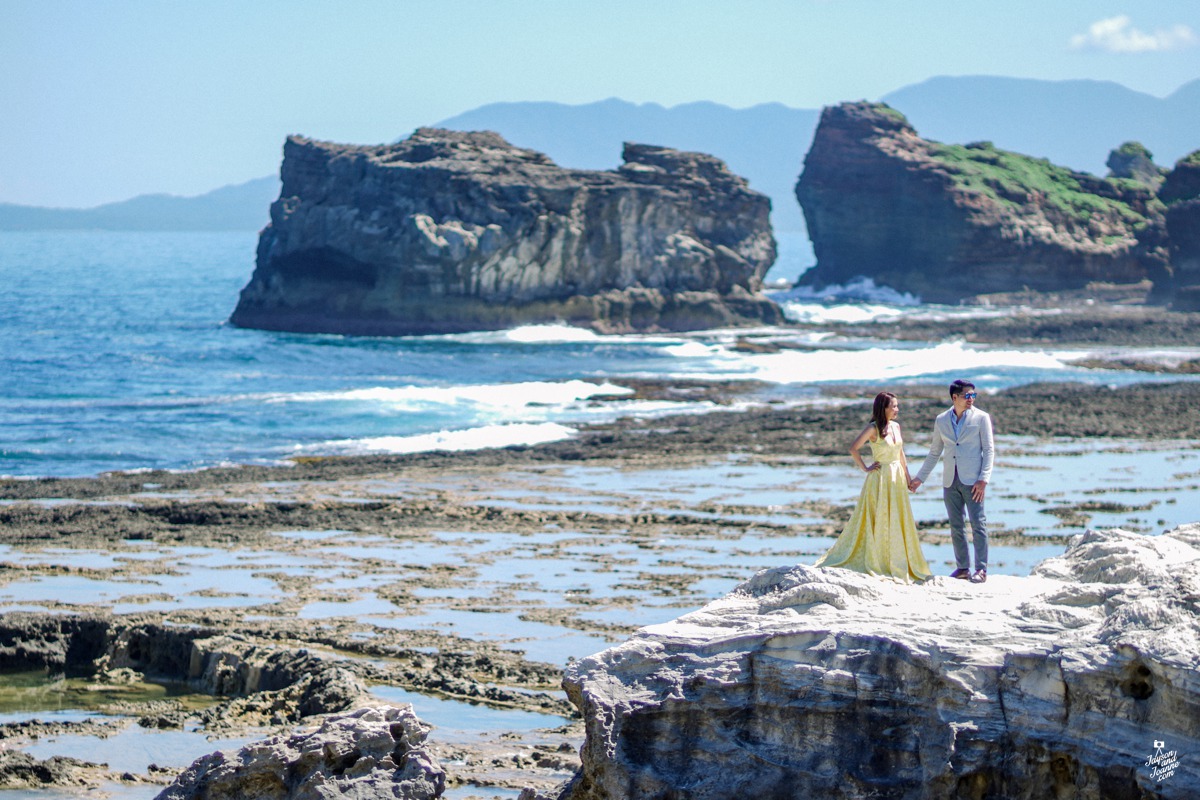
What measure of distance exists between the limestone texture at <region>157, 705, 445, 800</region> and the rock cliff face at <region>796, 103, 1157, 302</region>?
87.4 meters

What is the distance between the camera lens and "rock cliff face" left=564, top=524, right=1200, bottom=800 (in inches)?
281

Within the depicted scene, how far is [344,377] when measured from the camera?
49.6 m

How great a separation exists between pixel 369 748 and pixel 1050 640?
3.89 m

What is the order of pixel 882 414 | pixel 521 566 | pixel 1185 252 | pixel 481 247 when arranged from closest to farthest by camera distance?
pixel 882 414, pixel 521 566, pixel 481 247, pixel 1185 252

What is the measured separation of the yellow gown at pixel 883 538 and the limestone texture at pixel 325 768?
115 inches

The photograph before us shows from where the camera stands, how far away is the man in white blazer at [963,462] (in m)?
9.95

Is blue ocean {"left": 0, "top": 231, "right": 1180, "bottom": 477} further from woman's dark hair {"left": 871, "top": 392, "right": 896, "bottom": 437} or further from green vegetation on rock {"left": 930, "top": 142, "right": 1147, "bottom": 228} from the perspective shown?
woman's dark hair {"left": 871, "top": 392, "right": 896, "bottom": 437}

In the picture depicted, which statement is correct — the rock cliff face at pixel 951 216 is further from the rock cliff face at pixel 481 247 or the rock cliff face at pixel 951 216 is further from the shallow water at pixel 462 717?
the shallow water at pixel 462 717

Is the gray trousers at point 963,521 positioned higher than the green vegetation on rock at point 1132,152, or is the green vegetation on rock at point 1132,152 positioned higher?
the green vegetation on rock at point 1132,152

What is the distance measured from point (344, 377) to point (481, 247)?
18606 millimetres

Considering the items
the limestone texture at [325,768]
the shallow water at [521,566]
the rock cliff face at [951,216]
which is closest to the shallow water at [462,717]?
the shallow water at [521,566]

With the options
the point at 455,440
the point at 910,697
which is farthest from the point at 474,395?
the point at 910,697

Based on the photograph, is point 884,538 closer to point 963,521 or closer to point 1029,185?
point 963,521

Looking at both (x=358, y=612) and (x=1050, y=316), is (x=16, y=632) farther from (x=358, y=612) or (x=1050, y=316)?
(x=1050, y=316)
